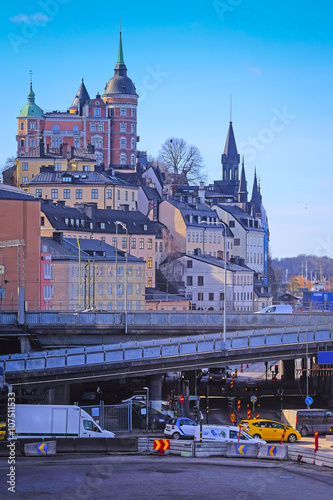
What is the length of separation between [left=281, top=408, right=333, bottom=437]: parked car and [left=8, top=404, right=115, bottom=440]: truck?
1196cm

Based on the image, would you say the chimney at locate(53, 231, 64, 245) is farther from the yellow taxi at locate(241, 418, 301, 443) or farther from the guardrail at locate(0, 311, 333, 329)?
the yellow taxi at locate(241, 418, 301, 443)

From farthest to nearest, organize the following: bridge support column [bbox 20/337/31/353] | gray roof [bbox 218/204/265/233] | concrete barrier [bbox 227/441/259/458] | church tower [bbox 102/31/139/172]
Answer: church tower [bbox 102/31/139/172], gray roof [bbox 218/204/265/233], bridge support column [bbox 20/337/31/353], concrete barrier [bbox 227/441/259/458]

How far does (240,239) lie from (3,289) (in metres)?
78.1

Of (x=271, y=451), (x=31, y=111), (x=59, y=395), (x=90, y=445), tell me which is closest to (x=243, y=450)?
(x=271, y=451)

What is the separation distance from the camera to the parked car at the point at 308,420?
5441 cm

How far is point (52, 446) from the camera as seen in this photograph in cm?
4266

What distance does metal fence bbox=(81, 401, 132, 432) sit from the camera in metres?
50.5

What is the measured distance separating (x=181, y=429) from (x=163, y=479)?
12.3 meters

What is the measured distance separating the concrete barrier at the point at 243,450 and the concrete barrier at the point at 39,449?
23.1ft

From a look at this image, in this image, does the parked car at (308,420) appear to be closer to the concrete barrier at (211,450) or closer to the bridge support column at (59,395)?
the concrete barrier at (211,450)

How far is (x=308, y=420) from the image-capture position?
180ft

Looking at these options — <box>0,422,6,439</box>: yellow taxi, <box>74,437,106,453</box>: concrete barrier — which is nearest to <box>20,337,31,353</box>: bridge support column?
<box>0,422,6,439</box>: yellow taxi

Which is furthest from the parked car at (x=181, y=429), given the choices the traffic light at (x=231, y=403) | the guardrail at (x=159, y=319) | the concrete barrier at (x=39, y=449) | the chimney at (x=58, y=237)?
the chimney at (x=58, y=237)

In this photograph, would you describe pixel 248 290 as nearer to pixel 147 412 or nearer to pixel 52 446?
pixel 147 412
